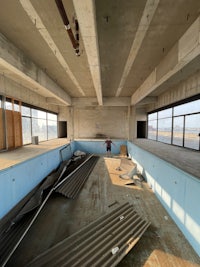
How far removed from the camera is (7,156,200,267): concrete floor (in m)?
1.93

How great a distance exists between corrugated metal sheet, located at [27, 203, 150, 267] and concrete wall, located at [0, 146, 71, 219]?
1.49 metres

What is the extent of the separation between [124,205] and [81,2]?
3931 mm

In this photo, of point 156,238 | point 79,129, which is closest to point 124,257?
point 156,238

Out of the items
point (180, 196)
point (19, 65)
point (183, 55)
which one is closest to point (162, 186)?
point (180, 196)

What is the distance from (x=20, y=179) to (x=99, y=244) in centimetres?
247

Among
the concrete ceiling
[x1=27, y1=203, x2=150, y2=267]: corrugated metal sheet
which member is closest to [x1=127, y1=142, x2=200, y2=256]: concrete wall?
[x1=27, y1=203, x2=150, y2=267]: corrugated metal sheet

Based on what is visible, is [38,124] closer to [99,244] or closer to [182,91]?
[99,244]

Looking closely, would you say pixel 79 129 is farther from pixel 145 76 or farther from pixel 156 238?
pixel 156 238

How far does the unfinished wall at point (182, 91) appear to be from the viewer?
4.81 m

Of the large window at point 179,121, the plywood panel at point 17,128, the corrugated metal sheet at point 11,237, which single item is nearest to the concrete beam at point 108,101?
the large window at point 179,121

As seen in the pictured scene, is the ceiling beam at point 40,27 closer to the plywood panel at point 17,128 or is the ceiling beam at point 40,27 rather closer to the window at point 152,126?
the plywood panel at point 17,128

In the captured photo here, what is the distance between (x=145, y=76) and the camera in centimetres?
526

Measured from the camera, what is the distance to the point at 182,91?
5.69 meters

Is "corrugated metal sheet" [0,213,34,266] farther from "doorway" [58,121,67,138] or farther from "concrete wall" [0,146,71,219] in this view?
"doorway" [58,121,67,138]
